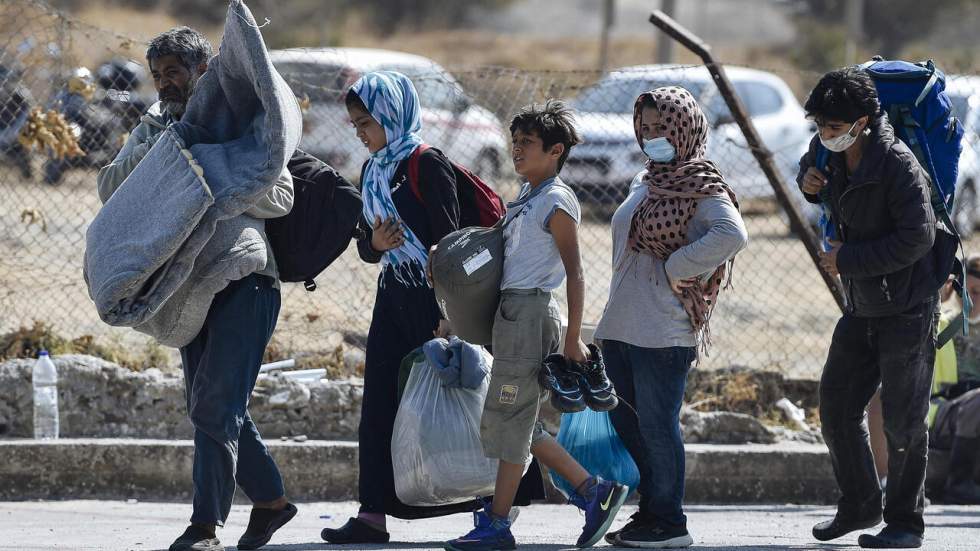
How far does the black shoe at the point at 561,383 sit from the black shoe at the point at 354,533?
0.93m

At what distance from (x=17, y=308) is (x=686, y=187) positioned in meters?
3.84

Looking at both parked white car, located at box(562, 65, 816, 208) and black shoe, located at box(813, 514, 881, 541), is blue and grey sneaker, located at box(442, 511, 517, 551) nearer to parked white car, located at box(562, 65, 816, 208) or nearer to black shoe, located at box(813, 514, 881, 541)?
black shoe, located at box(813, 514, 881, 541)

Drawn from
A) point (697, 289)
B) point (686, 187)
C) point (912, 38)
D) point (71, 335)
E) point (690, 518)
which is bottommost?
point (690, 518)

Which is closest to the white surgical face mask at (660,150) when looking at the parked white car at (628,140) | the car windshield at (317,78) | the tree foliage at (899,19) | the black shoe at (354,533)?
the parked white car at (628,140)

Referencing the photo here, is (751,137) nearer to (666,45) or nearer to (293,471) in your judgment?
(293,471)

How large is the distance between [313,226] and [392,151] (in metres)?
0.45

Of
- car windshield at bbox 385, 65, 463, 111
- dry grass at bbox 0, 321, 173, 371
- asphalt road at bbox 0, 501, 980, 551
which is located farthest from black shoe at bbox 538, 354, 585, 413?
dry grass at bbox 0, 321, 173, 371

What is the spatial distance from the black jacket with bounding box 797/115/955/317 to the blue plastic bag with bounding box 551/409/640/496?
3.29ft

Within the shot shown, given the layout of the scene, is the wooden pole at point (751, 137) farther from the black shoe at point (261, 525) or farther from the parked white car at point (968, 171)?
the parked white car at point (968, 171)

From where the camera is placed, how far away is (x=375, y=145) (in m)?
5.04

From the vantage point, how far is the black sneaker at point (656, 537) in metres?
4.98

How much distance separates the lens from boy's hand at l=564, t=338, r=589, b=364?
470 cm

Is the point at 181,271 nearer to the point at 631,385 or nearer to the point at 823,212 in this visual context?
the point at 631,385

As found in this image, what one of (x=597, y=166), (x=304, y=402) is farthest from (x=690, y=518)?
(x=597, y=166)
